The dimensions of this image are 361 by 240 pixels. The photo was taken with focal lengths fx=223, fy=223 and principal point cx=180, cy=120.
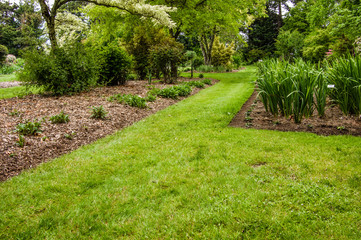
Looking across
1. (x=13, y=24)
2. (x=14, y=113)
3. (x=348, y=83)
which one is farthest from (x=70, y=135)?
(x=13, y=24)

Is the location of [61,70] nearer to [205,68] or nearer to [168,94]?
[168,94]

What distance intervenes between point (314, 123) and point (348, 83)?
93 cm

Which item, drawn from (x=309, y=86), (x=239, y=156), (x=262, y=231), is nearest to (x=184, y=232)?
(x=262, y=231)

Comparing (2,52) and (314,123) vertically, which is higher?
(2,52)

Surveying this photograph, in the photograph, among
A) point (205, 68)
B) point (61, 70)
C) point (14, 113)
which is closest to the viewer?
point (14, 113)

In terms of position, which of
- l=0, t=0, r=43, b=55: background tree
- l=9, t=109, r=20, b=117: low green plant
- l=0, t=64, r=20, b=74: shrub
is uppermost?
l=0, t=0, r=43, b=55: background tree

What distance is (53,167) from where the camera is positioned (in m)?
3.27

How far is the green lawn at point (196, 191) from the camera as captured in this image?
6.62 ft

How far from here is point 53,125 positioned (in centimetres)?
459

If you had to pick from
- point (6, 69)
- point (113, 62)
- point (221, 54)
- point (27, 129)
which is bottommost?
point (27, 129)

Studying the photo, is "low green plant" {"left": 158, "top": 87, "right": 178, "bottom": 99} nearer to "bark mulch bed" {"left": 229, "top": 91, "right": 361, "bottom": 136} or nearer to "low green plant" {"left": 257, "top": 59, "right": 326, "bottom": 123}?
"bark mulch bed" {"left": 229, "top": 91, "right": 361, "bottom": 136}

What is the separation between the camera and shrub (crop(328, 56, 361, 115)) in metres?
4.11

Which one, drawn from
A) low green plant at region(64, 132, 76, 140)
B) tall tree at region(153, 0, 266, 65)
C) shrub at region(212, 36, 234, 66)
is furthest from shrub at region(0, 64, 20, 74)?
shrub at region(212, 36, 234, 66)

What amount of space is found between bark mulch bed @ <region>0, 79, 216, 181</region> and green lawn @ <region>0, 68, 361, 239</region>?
0.38 m
